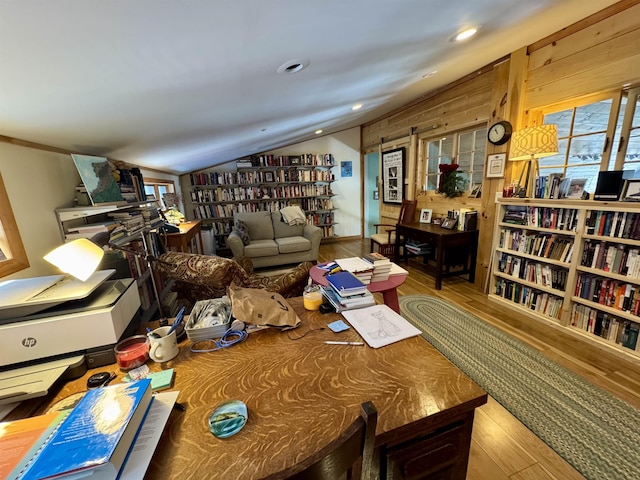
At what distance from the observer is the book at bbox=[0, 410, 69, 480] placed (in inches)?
18.5

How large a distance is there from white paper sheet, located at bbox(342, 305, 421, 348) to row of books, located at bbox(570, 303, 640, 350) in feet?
6.70

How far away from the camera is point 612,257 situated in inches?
74.0

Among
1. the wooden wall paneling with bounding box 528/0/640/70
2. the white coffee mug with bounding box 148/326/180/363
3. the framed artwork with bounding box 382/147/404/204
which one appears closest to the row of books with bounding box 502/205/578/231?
the wooden wall paneling with bounding box 528/0/640/70

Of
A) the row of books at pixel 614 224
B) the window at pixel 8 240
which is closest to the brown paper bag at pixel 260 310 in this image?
the window at pixel 8 240

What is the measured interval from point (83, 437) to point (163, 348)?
36 cm

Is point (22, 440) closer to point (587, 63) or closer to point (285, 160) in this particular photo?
point (587, 63)

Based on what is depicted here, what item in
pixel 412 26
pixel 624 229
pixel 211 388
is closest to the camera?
pixel 211 388

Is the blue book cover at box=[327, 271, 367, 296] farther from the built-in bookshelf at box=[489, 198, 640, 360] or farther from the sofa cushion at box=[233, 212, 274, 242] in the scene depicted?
the sofa cushion at box=[233, 212, 274, 242]

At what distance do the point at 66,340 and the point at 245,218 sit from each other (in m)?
3.59

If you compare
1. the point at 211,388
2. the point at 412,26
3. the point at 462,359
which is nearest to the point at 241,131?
the point at 412,26

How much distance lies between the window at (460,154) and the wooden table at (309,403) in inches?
121

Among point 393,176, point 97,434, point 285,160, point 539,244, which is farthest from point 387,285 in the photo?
point 285,160

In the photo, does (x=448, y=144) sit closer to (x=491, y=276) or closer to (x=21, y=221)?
(x=491, y=276)

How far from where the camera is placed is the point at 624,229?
179 cm
